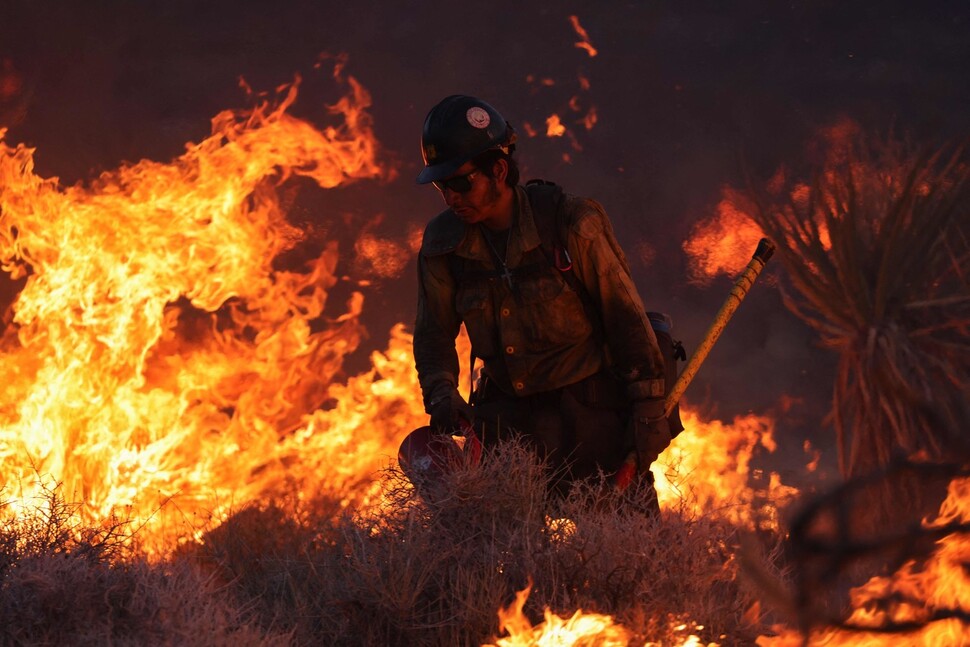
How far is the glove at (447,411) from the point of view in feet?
14.8

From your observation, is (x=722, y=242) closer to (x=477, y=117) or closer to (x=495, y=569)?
(x=477, y=117)

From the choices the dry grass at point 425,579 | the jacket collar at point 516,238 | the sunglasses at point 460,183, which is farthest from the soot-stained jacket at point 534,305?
the dry grass at point 425,579

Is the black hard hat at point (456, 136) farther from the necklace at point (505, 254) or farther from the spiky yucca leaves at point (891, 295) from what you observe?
the spiky yucca leaves at point (891, 295)

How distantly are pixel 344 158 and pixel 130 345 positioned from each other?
2.98 meters

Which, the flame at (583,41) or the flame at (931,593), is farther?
the flame at (583,41)

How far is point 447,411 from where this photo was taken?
4.54 metres

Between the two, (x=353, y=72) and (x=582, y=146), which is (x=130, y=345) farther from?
(x=582, y=146)

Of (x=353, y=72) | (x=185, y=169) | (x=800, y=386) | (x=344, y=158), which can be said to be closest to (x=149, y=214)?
(x=185, y=169)

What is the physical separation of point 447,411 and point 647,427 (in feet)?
2.51

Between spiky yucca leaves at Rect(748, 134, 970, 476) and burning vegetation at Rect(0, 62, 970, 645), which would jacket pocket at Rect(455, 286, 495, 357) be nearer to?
burning vegetation at Rect(0, 62, 970, 645)

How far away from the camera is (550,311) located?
4.58 meters

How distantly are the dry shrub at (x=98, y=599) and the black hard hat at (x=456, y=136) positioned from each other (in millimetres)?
1709

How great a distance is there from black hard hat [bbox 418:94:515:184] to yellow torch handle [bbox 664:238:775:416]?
1191mm

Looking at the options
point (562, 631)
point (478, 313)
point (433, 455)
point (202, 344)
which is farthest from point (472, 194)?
point (202, 344)
